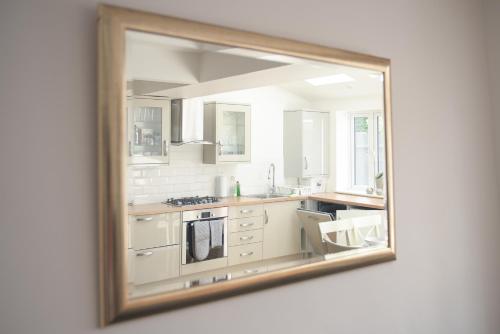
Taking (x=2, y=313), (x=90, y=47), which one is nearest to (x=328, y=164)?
(x=90, y=47)

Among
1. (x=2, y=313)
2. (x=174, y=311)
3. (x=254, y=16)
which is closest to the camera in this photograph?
(x=2, y=313)

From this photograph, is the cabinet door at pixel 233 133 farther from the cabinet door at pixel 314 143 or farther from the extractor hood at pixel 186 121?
the cabinet door at pixel 314 143

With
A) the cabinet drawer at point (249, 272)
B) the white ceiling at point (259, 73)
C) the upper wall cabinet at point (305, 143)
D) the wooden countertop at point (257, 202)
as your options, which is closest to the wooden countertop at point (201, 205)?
the wooden countertop at point (257, 202)

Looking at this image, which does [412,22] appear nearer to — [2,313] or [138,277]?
[138,277]

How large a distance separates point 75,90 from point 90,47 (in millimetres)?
126

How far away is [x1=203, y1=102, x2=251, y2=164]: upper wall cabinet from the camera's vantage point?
4.55 ft

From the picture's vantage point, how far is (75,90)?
117 centimetres

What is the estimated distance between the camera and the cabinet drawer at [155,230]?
4.07 ft

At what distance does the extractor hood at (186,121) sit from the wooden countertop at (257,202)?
20cm

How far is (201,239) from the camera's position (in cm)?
138

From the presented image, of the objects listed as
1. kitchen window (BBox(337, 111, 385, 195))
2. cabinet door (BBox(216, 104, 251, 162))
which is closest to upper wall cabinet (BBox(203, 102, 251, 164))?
cabinet door (BBox(216, 104, 251, 162))

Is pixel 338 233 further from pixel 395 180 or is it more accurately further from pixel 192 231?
pixel 192 231

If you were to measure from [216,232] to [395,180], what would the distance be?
91cm

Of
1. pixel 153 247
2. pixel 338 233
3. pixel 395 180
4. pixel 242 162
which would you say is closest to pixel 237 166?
pixel 242 162
